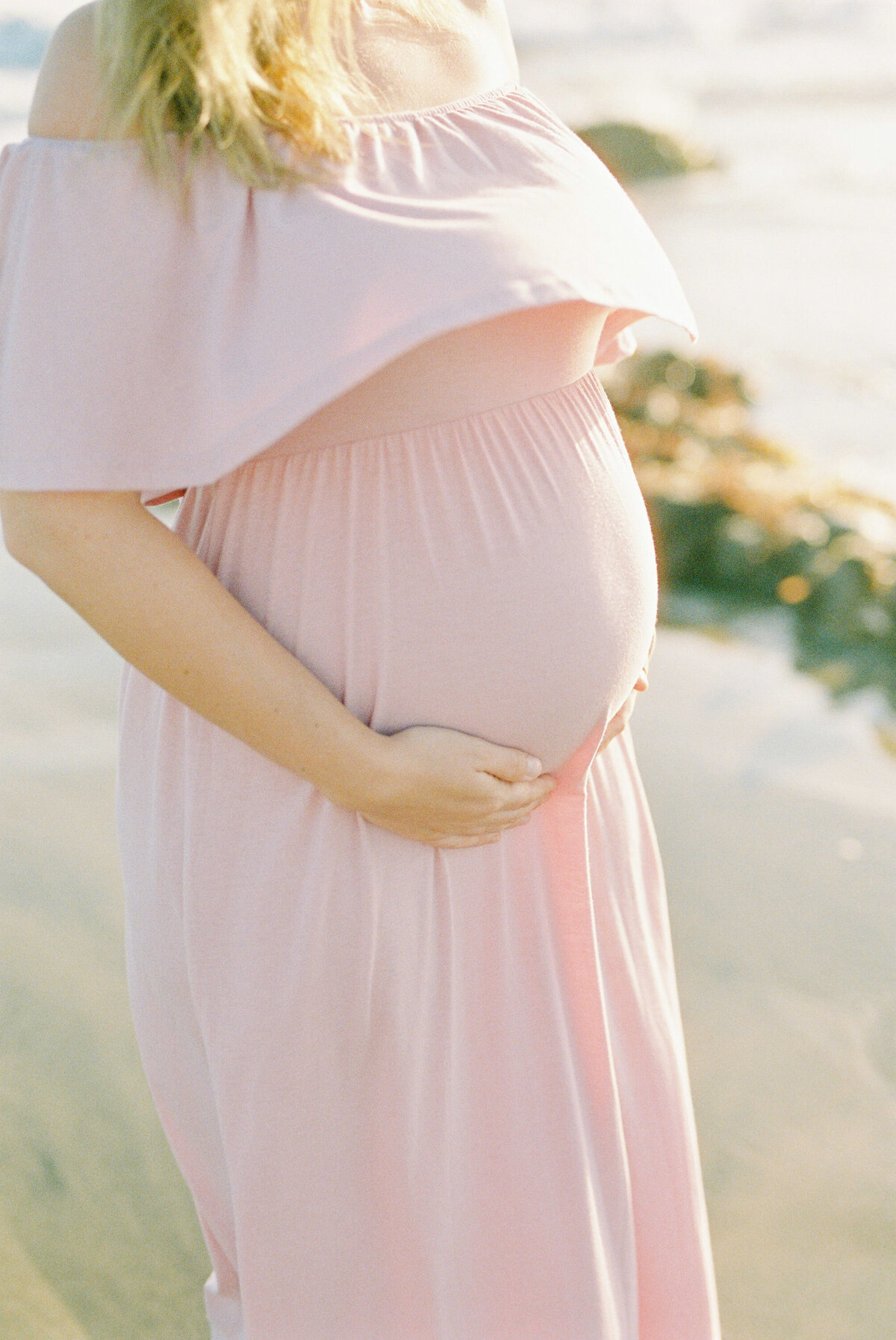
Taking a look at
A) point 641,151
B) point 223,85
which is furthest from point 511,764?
point 641,151

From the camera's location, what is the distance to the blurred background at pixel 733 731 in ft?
5.45

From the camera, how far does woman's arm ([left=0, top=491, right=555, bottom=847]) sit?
0.80 metres

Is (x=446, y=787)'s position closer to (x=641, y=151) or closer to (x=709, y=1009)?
(x=709, y=1009)

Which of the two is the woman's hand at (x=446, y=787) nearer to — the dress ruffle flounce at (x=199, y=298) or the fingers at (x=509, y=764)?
the fingers at (x=509, y=764)

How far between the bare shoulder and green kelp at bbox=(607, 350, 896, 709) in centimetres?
258

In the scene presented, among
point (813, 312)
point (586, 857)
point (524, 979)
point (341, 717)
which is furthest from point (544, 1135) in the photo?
point (813, 312)

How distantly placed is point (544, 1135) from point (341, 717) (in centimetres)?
42

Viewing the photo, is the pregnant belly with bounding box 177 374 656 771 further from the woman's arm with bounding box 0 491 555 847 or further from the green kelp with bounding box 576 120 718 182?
the green kelp with bounding box 576 120 718 182

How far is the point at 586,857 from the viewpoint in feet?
3.23

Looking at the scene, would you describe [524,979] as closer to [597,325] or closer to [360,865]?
[360,865]

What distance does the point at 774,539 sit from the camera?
3.55 meters

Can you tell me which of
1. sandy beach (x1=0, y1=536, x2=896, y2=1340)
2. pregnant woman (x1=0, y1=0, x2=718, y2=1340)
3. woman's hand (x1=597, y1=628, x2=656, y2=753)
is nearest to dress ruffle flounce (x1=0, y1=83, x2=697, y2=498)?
pregnant woman (x1=0, y1=0, x2=718, y2=1340)

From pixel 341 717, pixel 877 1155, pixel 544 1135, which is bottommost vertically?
pixel 877 1155

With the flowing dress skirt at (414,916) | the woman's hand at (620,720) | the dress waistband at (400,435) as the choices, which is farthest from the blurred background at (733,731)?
the woman's hand at (620,720)
